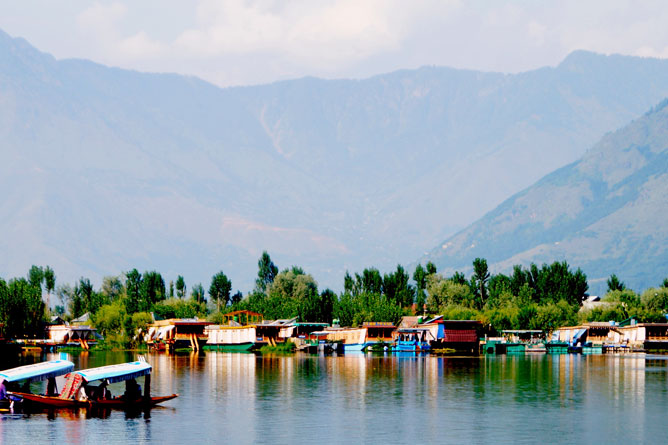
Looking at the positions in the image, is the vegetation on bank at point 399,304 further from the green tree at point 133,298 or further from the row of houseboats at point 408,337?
the row of houseboats at point 408,337

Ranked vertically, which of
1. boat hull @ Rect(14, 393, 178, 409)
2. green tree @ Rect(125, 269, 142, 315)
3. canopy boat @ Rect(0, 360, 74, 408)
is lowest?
boat hull @ Rect(14, 393, 178, 409)

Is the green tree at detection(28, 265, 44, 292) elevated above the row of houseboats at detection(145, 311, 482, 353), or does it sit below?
above

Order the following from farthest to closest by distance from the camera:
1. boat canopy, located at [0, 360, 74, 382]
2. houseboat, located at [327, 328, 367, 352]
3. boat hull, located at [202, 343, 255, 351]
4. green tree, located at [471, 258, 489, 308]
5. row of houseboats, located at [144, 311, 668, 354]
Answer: green tree, located at [471, 258, 489, 308] < houseboat, located at [327, 328, 367, 352] < boat hull, located at [202, 343, 255, 351] < row of houseboats, located at [144, 311, 668, 354] < boat canopy, located at [0, 360, 74, 382]

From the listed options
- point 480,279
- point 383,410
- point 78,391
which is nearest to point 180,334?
point 480,279

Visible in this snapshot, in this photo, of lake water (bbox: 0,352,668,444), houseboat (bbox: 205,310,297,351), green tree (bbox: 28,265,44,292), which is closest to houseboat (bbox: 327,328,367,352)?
houseboat (bbox: 205,310,297,351)

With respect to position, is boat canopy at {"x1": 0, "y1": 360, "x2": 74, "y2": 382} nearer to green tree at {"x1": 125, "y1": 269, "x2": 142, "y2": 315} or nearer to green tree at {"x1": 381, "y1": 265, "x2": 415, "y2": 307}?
green tree at {"x1": 125, "y1": 269, "x2": 142, "y2": 315}

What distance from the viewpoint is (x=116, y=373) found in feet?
194

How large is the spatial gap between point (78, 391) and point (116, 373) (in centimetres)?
225

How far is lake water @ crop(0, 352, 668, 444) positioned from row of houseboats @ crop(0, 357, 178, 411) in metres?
1.08

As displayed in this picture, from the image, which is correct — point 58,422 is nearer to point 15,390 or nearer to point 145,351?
point 15,390

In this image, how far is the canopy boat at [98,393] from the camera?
58.2m

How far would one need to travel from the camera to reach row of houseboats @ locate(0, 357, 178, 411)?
191 ft

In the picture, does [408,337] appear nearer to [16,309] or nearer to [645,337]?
[645,337]

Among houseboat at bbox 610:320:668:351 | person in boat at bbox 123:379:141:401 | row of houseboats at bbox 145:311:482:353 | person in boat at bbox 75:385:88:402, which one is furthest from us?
houseboat at bbox 610:320:668:351
